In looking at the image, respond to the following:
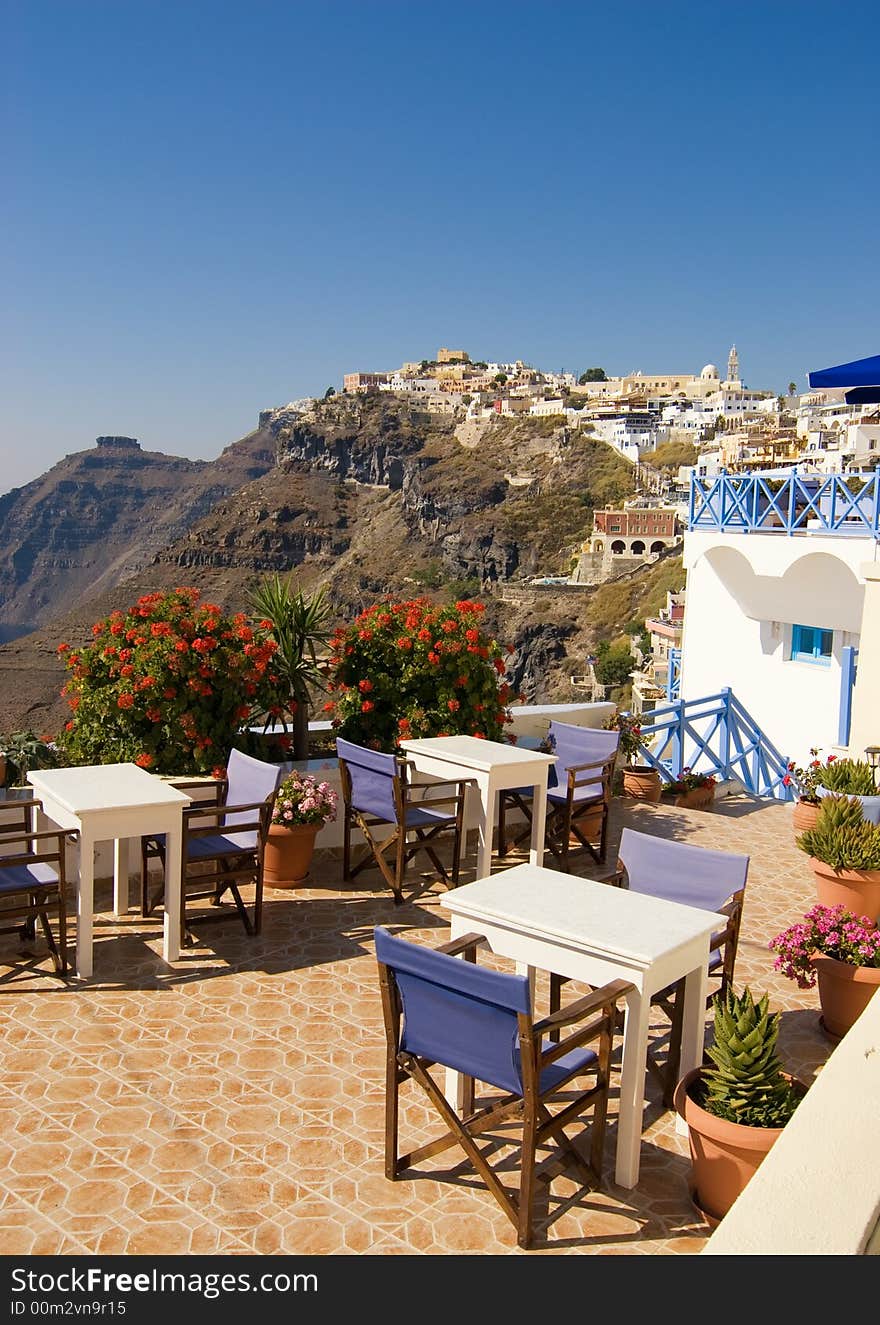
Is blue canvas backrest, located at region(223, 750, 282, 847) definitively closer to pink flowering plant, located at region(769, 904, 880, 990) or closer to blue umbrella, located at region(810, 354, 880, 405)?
pink flowering plant, located at region(769, 904, 880, 990)

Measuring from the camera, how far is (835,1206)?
181cm

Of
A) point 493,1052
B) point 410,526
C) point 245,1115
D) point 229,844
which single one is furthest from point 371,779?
point 410,526

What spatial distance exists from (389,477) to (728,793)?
127969 millimetres

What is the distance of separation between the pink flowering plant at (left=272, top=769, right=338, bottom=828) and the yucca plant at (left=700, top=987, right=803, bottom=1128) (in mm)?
3015

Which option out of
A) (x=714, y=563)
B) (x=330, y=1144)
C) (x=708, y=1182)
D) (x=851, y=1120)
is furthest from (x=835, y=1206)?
(x=714, y=563)

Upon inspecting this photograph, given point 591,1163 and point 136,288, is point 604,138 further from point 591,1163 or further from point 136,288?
point 136,288

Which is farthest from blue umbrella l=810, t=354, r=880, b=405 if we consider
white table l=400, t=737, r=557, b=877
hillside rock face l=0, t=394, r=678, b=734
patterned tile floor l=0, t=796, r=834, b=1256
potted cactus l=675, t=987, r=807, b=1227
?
hillside rock face l=0, t=394, r=678, b=734

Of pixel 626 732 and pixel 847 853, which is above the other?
pixel 626 732

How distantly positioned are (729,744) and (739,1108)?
8.21 m

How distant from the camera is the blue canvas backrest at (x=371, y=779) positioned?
17.3ft

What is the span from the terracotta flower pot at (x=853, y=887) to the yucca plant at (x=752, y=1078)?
2314 millimetres

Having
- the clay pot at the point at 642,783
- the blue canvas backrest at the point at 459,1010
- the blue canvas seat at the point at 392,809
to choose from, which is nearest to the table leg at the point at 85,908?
the blue canvas seat at the point at 392,809

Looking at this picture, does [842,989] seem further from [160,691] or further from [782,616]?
[782,616]

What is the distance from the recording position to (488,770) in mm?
5301
